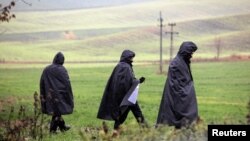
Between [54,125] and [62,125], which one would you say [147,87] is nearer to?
[62,125]

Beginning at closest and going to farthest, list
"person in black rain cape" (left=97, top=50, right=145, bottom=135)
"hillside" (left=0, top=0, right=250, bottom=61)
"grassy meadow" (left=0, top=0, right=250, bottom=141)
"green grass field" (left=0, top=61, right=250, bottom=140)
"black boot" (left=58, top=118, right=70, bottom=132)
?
"person in black rain cape" (left=97, top=50, right=145, bottom=135) → "black boot" (left=58, top=118, right=70, bottom=132) → "green grass field" (left=0, top=61, right=250, bottom=140) → "grassy meadow" (left=0, top=0, right=250, bottom=141) → "hillside" (left=0, top=0, right=250, bottom=61)

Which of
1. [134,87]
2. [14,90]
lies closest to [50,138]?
[134,87]

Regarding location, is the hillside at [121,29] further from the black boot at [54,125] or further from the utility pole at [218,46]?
the black boot at [54,125]

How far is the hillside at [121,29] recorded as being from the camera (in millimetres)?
17094

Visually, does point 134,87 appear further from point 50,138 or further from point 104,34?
point 104,34

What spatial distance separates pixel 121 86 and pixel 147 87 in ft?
19.9

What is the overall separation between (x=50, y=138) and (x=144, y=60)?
23.0 ft

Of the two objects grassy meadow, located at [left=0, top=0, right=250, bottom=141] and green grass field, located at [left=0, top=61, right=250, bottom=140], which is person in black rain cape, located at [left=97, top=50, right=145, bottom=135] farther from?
grassy meadow, located at [left=0, top=0, right=250, bottom=141]

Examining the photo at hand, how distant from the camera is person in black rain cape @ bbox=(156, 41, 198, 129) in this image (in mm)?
9836

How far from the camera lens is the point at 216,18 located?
17.8 metres

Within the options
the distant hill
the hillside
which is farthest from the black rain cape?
the distant hill

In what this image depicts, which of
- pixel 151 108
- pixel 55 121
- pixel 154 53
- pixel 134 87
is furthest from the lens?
pixel 154 53

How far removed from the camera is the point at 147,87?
16.8 m

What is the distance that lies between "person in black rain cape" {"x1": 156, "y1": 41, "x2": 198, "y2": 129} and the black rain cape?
90 centimetres
